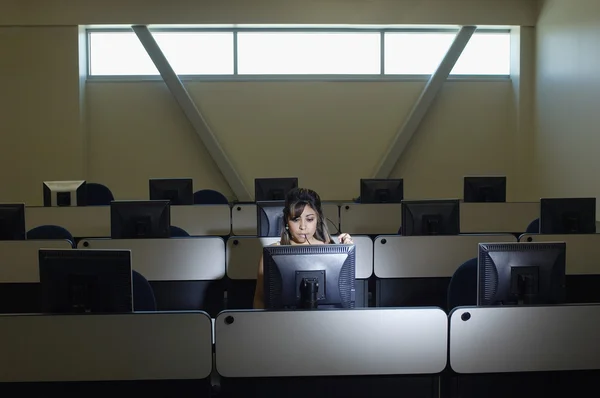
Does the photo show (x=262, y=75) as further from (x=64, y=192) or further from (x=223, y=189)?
(x=64, y=192)

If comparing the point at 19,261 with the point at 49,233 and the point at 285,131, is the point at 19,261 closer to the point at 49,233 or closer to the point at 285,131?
the point at 49,233

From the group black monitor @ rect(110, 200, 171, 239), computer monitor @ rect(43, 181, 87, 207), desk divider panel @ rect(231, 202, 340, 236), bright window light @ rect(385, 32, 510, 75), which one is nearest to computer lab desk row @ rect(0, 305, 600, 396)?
black monitor @ rect(110, 200, 171, 239)

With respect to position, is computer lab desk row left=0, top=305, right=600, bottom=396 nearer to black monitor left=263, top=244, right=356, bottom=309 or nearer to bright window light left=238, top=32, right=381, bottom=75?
black monitor left=263, top=244, right=356, bottom=309

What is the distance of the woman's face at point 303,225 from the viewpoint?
3496 mm

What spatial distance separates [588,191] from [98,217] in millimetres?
5518

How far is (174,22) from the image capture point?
31.3 ft

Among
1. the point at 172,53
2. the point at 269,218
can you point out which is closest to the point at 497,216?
the point at 269,218

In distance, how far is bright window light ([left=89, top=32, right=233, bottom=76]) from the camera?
9945mm

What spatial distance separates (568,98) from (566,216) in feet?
14.1

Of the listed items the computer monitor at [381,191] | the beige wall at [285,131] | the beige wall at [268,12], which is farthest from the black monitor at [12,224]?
the beige wall at [268,12]

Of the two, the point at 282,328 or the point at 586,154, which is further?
the point at 586,154

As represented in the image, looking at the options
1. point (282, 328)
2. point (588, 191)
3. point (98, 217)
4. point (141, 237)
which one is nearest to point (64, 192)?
point (98, 217)

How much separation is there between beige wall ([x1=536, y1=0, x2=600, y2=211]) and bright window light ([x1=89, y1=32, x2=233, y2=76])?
14.8 ft

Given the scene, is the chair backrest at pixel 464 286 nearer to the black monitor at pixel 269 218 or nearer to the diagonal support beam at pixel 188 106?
the black monitor at pixel 269 218
